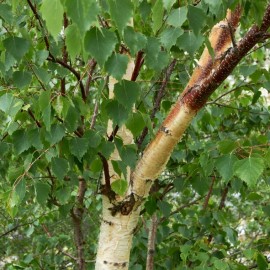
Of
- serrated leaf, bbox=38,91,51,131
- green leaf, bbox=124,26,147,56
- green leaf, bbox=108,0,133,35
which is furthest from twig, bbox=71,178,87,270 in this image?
green leaf, bbox=108,0,133,35

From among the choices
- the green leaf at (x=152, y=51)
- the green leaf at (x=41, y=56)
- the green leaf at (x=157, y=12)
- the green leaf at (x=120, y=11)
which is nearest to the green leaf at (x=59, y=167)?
the green leaf at (x=41, y=56)

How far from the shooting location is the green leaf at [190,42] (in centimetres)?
89

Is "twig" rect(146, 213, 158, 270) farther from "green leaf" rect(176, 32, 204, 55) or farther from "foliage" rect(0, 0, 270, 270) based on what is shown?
"green leaf" rect(176, 32, 204, 55)

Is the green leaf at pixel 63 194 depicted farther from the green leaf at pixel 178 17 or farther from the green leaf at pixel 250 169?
the green leaf at pixel 178 17

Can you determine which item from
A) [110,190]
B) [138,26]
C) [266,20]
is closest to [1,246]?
[110,190]

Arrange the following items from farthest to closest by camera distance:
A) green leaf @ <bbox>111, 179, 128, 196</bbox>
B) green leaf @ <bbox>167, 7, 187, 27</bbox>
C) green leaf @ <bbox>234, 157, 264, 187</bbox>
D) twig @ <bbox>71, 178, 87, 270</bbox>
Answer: twig @ <bbox>71, 178, 87, 270</bbox>
green leaf @ <bbox>111, 179, 128, 196</bbox>
green leaf @ <bbox>234, 157, 264, 187</bbox>
green leaf @ <bbox>167, 7, 187, 27</bbox>

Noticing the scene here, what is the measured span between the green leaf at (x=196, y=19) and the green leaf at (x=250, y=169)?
16.2 inches

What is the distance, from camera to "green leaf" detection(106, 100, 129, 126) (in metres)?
1.01

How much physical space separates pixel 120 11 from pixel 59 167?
63 centimetres

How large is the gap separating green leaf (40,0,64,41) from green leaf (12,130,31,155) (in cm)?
64

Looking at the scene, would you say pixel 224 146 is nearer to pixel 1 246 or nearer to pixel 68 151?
pixel 68 151

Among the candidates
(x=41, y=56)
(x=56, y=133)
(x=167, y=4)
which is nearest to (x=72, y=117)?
(x=56, y=133)

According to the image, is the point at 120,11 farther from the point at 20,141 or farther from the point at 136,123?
the point at 20,141

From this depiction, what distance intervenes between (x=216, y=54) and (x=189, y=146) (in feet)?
2.21
